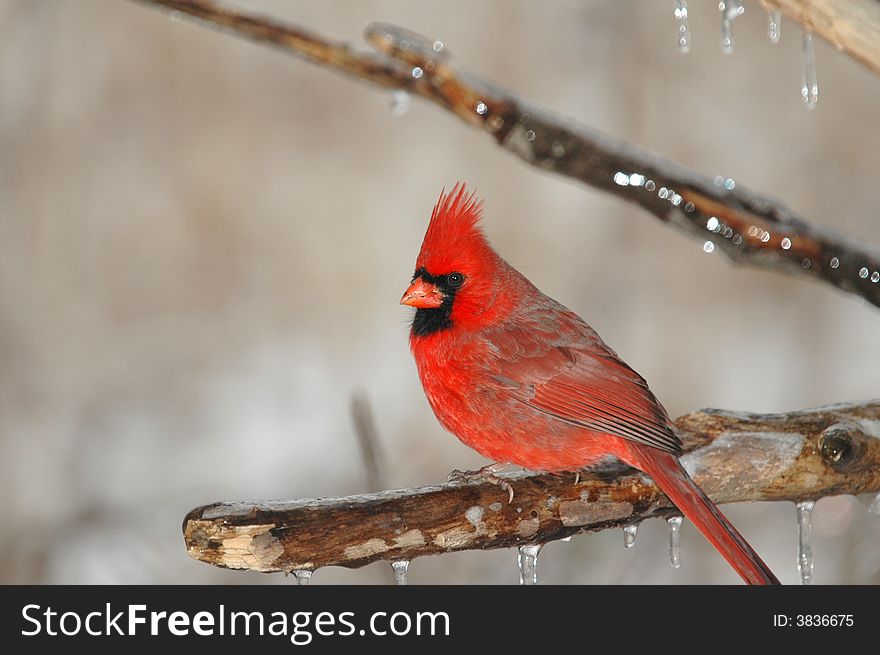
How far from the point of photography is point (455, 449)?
5.83 meters

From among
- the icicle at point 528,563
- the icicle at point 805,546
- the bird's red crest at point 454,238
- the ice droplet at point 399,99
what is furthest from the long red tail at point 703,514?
the ice droplet at point 399,99

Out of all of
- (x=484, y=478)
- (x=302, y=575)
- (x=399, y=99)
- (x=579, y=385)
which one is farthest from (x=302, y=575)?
(x=399, y=99)

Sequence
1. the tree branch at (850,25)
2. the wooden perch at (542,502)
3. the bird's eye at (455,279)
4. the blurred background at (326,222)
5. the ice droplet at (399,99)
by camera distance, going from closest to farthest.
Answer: the tree branch at (850,25)
the wooden perch at (542,502)
the ice droplet at (399,99)
the bird's eye at (455,279)
the blurred background at (326,222)

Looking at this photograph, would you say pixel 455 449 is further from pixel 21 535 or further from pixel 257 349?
pixel 21 535

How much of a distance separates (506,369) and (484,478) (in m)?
0.37

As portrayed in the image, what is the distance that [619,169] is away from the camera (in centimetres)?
263

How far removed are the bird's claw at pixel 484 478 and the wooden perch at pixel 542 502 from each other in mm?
26

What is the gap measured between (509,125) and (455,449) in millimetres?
3471

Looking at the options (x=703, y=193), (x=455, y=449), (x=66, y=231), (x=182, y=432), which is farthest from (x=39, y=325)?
(x=703, y=193)

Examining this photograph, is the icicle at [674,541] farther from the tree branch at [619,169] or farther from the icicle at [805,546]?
the tree branch at [619,169]

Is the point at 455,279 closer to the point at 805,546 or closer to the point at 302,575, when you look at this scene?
the point at 302,575

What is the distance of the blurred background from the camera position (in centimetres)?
594

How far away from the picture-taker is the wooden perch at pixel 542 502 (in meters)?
2.18

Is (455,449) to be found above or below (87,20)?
below
